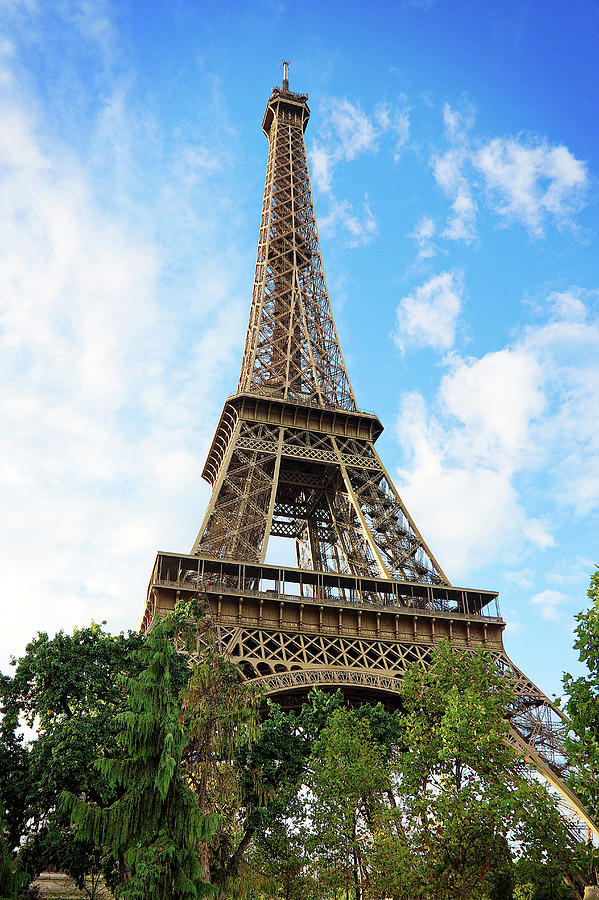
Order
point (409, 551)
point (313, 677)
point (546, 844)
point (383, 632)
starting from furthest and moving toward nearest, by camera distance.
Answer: point (409, 551) → point (383, 632) → point (313, 677) → point (546, 844)

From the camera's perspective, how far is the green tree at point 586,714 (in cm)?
1739

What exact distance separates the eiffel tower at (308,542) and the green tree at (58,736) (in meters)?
4.18

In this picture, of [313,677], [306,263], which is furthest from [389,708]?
[306,263]

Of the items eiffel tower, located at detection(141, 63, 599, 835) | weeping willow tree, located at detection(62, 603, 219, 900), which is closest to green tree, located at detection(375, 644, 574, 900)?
eiffel tower, located at detection(141, 63, 599, 835)

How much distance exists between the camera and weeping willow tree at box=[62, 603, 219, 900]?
13.3 meters

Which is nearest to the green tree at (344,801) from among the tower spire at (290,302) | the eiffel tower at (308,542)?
the eiffel tower at (308,542)

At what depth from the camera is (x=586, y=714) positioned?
17.8 meters

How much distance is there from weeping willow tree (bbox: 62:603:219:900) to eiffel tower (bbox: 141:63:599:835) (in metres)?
12.7

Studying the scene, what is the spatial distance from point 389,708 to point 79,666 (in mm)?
14237

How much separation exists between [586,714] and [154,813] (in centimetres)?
989

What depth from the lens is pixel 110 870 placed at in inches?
926

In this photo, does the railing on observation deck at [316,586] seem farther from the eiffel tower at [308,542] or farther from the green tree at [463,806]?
the green tree at [463,806]

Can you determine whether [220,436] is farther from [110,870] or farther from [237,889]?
[237,889]

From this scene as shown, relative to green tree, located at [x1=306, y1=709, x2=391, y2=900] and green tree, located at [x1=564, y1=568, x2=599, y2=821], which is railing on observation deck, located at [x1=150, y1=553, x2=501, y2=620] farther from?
green tree, located at [x1=564, y1=568, x2=599, y2=821]
